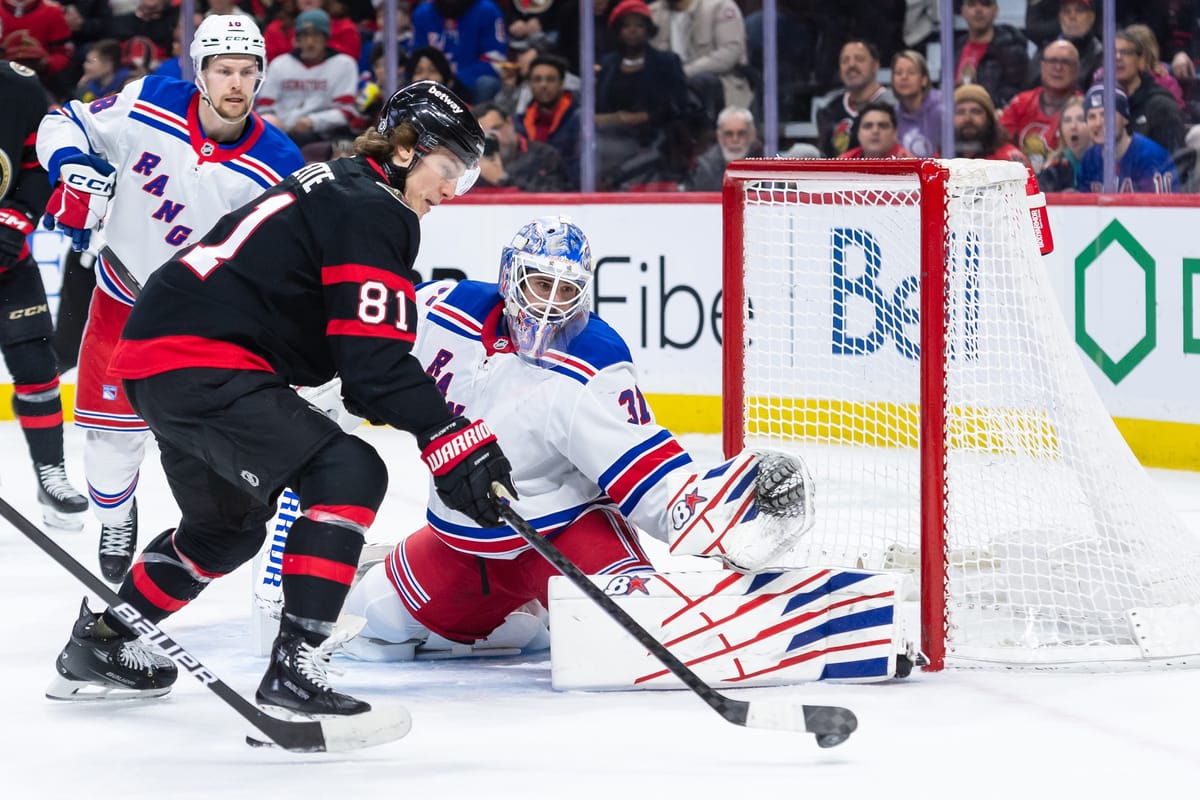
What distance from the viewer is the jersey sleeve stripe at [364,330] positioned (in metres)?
2.45

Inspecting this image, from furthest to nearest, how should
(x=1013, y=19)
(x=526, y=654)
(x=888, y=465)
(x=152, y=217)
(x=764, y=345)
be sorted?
(x=1013, y=19), (x=764, y=345), (x=888, y=465), (x=152, y=217), (x=526, y=654)

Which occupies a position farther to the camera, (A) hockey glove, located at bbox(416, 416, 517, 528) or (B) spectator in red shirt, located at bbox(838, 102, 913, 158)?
(B) spectator in red shirt, located at bbox(838, 102, 913, 158)

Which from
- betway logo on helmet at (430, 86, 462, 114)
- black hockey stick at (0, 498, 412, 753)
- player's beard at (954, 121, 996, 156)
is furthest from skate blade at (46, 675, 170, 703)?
player's beard at (954, 121, 996, 156)

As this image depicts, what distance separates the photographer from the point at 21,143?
14.7 ft

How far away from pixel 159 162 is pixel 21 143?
0.85 meters

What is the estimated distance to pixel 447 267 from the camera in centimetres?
655

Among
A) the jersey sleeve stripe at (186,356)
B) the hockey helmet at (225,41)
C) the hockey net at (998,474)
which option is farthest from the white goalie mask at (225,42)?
the jersey sleeve stripe at (186,356)

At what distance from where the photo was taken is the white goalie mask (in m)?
3.65

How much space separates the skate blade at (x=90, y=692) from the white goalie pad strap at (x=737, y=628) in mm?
652

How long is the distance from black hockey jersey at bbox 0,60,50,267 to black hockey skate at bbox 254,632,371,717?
7.60ft

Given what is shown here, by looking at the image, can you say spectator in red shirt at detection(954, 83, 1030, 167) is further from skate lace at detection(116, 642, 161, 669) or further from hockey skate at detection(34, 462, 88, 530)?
skate lace at detection(116, 642, 161, 669)

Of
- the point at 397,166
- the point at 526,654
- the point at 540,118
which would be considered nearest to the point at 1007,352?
the point at 526,654

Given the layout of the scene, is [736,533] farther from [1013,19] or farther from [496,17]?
[496,17]

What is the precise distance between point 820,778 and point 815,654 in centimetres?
54
